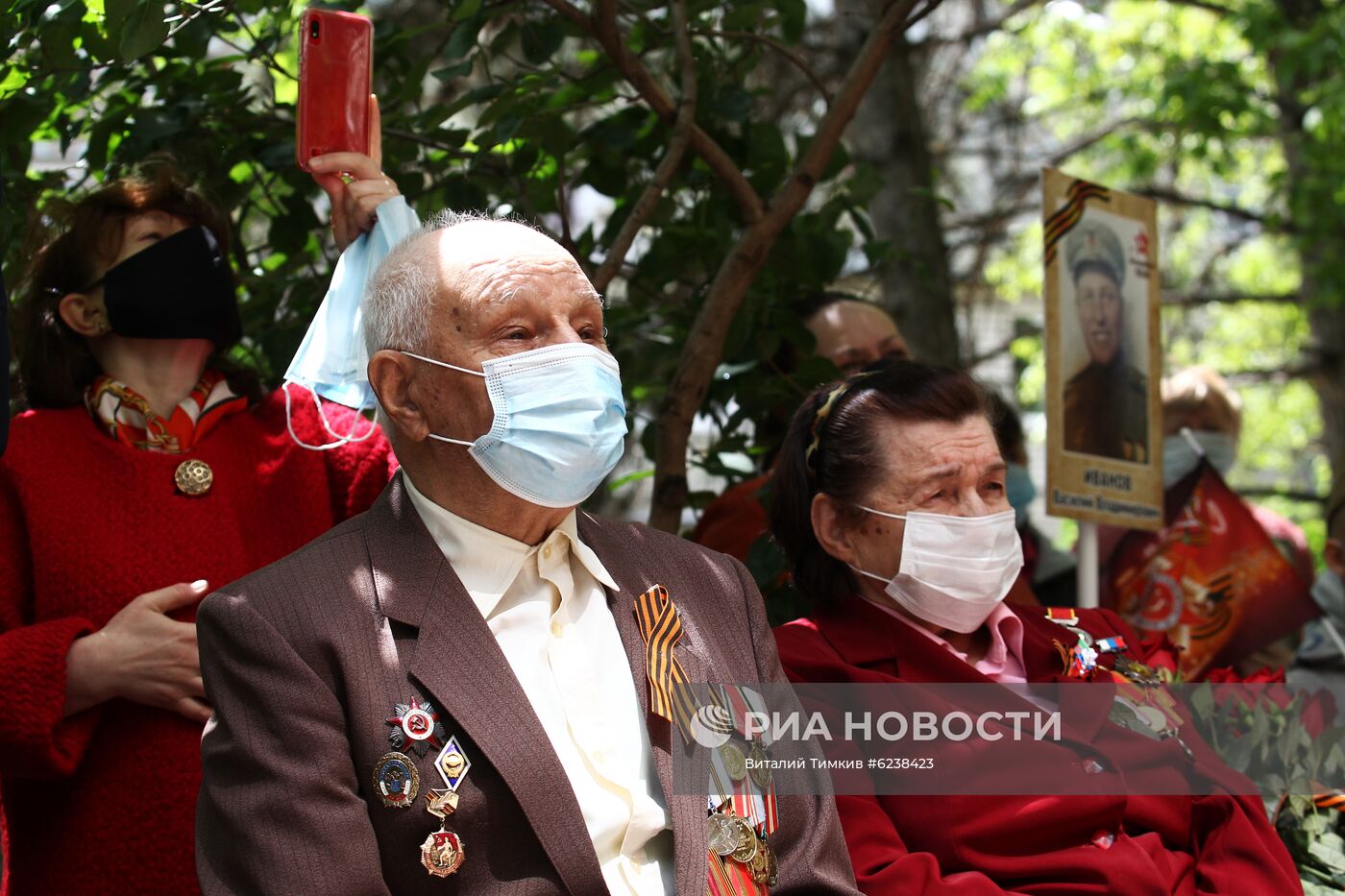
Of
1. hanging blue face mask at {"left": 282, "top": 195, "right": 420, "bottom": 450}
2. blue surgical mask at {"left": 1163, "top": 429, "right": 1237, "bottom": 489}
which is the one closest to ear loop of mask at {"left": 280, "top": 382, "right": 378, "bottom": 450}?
hanging blue face mask at {"left": 282, "top": 195, "right": 420, "bottom": 450}

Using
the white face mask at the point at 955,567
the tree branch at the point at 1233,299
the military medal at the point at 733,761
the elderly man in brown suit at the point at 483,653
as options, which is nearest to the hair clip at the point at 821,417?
the white face mask at the point at 955,567

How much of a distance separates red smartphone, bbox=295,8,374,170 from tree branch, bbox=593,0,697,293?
2.58ft

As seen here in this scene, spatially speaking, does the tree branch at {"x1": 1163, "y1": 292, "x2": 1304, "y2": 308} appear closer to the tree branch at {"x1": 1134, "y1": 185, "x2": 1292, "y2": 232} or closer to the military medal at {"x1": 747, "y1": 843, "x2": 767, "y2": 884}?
the tree branch at {"x1": 1134, "y1": 185, "x2": 1292, "y2": 232}

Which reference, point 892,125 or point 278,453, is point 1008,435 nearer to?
point 892,125

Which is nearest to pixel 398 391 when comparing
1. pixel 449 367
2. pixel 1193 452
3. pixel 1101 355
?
pixel 449 367

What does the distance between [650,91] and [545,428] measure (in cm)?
165

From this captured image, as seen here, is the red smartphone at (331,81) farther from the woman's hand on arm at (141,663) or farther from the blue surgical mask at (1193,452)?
the blue surgical mask at (1193,452)

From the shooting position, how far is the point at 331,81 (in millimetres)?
3340

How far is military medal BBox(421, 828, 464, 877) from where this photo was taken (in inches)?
96.1

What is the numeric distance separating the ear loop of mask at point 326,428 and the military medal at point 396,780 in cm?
110

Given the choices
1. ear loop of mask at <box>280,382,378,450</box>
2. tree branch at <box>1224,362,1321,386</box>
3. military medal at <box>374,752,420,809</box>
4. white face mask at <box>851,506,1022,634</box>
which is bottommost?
military medal at <box>374,752,420,809</box>

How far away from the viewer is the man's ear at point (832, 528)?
3518 mm

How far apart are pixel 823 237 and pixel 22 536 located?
2.59m

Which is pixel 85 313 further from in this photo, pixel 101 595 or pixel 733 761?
pixel 733 761
